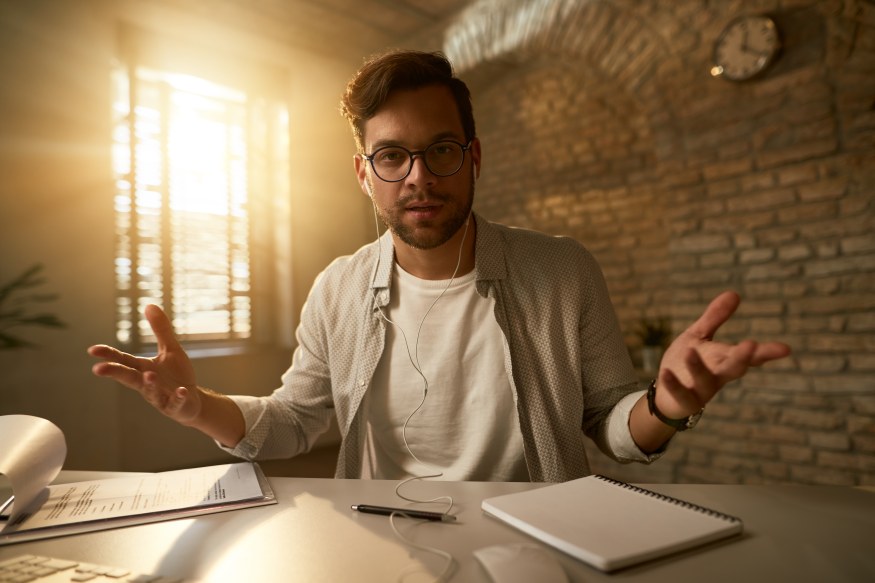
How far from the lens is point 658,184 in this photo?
445cm

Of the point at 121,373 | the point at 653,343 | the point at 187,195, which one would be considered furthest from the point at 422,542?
the point at 187,195

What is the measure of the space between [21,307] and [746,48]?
4.40 m

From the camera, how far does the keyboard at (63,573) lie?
67 cm

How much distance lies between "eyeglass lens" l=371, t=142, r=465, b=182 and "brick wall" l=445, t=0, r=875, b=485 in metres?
2.33

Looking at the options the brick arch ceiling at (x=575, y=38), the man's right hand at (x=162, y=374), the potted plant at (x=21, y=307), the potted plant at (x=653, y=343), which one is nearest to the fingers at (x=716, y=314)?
the man's right hand at (x=162, y=374)

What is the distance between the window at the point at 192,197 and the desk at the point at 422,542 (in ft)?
11.3

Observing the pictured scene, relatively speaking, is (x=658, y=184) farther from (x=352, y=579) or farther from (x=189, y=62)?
(x=352, y=579)

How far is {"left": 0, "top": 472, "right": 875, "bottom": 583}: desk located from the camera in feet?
2.18

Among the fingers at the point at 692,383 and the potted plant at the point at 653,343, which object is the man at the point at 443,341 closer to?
the fingers at the point at 692,383

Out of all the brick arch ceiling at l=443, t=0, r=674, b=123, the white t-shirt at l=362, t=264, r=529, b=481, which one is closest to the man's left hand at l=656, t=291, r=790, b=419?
the white t-shirt at l=362, t=264, r=529, b=481

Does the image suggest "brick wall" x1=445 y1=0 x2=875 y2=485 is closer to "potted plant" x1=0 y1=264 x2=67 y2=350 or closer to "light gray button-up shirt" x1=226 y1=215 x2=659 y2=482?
"light gray button-up shirt" x1=226 y1=215 x2=659 y2=482

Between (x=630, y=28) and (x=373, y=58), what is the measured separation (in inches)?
104

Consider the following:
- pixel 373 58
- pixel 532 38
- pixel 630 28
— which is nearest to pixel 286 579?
pixel 373 58

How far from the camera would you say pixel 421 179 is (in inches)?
57.6
